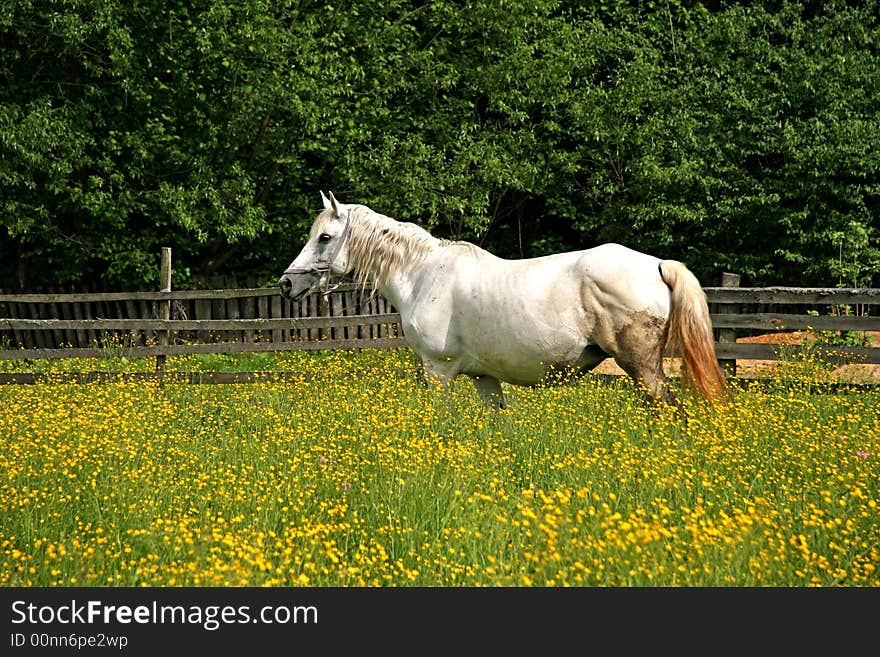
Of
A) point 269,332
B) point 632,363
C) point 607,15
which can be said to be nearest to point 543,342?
point 632,363

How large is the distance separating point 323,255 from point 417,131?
1125 cm

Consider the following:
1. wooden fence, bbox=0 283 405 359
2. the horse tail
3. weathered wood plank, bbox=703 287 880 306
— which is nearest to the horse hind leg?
the horse tail

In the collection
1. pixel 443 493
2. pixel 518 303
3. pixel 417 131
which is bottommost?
pixel 443 493

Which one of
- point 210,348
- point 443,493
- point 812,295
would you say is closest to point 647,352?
point 443,493

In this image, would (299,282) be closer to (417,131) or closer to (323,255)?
(323,255)

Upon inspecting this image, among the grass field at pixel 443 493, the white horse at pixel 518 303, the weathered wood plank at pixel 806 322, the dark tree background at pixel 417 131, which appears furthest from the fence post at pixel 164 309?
the weathered wood plank at pixel 806 322

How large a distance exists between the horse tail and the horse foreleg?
59.6 inches

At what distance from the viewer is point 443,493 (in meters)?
4.75

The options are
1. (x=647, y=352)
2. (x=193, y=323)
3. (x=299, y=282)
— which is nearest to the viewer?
(x=647, y=352)

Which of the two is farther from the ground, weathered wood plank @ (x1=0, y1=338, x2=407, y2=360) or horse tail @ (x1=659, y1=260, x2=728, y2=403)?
horse tail @ (x1=659, y1=260, x2=728, y2=403)

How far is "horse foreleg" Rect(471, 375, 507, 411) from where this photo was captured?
7.58 metres

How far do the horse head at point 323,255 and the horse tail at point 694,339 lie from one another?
2.70 m

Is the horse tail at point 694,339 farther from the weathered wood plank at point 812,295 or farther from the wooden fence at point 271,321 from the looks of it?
the weathered wood plank at point 812,295

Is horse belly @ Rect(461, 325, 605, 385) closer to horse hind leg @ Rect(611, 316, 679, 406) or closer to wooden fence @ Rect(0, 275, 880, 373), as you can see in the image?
horse hind leg @ Rect(611, 316, 679, 406)
